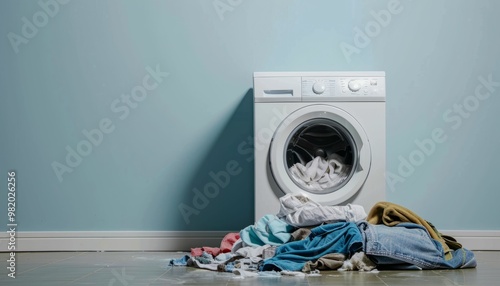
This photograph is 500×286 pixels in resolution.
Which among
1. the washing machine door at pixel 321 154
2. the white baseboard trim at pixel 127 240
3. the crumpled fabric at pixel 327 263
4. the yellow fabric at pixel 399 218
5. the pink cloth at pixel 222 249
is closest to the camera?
the crumpled fabric at pixel 327 263

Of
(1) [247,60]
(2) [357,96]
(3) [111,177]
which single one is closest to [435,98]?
(2) [357,96]

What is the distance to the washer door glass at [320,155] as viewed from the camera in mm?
3322

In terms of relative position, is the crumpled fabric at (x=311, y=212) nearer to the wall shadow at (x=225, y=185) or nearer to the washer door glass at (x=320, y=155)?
the washer door glass at (x=320, y=155)

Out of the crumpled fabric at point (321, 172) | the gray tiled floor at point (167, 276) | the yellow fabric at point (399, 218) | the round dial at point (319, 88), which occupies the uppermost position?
the round dial at point (319, 88)

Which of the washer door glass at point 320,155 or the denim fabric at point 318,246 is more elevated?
the washer door glass at point 320,155

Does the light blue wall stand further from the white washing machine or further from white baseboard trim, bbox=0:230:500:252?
the white washing machine

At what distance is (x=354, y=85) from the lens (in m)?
3.38

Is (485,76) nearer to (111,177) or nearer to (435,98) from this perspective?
(435,98)

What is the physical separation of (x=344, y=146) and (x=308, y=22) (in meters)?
0.77

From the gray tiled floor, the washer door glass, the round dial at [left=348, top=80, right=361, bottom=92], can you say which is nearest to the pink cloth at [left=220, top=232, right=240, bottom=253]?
the gray tiled floor

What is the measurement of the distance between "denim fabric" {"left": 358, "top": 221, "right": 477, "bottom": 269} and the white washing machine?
553mm

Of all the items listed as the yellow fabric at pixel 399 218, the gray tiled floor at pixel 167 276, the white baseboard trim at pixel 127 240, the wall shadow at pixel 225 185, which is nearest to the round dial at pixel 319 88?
the wall shadow at pixel 225 185

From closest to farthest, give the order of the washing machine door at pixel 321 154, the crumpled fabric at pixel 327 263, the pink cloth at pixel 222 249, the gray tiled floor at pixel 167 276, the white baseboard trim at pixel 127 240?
the gray tiled floor at pixel 167 276, the crumpled fabric at pixel 327 263, the pink cloth at pixel 222 249, the washing machine door at pixel 321 154, the white baseboard trim at pixel 127 240

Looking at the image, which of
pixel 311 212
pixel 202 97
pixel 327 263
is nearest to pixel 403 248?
pixel 327 263
